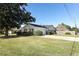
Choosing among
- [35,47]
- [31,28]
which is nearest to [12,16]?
[31,28]

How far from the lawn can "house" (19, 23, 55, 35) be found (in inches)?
2.8

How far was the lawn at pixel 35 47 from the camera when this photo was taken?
279 centimetres

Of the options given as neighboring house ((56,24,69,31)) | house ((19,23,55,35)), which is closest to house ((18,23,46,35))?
house ((19,23,55,35))

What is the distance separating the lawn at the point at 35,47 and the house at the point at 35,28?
0.23ft

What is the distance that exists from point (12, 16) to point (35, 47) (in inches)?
14.1

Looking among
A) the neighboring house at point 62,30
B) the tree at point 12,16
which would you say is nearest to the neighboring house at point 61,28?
the neighboring house at point 62,30

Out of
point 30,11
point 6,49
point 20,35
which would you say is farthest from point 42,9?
point 6,49

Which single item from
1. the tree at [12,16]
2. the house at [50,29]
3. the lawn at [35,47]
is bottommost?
the lawn at [35,47]

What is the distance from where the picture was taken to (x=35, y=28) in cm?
282

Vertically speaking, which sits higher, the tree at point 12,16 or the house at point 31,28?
the tree at point 12,16

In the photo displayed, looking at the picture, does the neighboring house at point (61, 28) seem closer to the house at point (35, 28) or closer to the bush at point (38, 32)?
the house at point (35, 28)

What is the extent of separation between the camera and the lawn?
279cm

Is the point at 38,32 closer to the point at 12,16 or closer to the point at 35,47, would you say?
the point at 35,47

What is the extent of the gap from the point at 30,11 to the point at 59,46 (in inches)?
16.4
